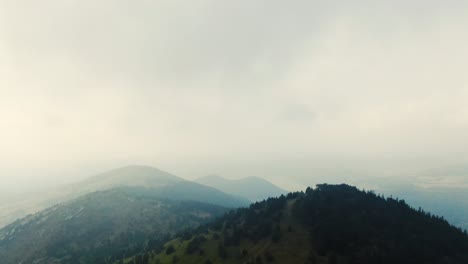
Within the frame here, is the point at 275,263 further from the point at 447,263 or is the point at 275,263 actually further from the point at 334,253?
the point at 447,263

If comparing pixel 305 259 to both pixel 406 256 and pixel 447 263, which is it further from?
pixel 447 263

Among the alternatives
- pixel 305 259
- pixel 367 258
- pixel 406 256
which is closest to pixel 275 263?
pixel 305 259

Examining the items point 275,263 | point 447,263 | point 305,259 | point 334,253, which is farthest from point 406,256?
point 275,263

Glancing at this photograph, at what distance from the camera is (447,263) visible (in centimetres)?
19512

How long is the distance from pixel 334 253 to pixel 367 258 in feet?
57.9

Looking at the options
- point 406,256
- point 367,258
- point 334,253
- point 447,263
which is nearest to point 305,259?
point 334,253

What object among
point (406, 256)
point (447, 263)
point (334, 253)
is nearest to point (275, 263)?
point (334, 253)

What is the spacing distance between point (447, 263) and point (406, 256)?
70.2 feet

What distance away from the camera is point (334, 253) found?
19925 cm

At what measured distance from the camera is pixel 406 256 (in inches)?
7854

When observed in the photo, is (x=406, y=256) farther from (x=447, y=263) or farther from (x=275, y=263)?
(x=275, y=263)

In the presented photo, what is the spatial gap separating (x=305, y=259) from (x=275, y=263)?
56.5 ft

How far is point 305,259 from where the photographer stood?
198m

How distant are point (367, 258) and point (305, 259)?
111 ft
